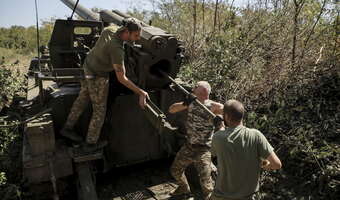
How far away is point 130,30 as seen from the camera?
3.63 meters

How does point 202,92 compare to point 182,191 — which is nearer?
point 202,92

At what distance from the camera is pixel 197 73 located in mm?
6840

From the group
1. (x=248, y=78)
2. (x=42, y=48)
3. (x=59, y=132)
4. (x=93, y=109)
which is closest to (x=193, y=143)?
(x=93, y=109)

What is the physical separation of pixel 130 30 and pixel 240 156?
2006 mm

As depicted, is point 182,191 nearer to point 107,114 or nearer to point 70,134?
point 107,114

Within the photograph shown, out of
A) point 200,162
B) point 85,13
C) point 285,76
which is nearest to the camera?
point 200,162

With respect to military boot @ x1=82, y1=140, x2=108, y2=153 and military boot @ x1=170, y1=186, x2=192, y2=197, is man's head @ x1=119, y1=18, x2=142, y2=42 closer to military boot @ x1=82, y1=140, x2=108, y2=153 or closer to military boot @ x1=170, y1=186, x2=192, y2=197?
military boot @ x1=82, y1=140, x2=108, y2=153

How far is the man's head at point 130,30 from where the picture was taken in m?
3.61

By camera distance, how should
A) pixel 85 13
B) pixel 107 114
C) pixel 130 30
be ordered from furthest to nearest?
pixel 85 13 → pixel 107 114 → pixel 130 30

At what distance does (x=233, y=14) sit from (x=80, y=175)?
18.1 feet

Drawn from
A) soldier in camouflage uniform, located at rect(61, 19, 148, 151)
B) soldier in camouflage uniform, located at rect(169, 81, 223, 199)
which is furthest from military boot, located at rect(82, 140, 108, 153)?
soldier in camouflage uniform, located at rect(169, 81, 223, 199)

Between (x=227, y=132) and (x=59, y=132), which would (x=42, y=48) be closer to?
(x=59, y=132)

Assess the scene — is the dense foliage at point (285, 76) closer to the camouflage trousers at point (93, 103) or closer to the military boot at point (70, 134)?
the camouflage trousers at point (93, 103)

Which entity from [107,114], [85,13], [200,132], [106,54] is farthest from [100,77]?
[85,13]
